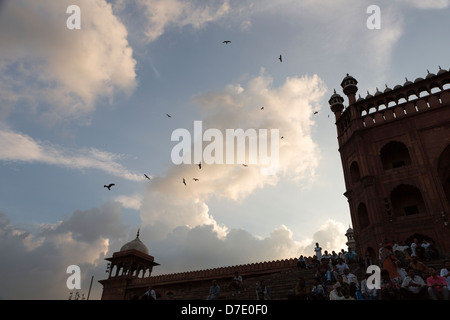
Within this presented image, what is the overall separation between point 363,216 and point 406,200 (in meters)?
2.76

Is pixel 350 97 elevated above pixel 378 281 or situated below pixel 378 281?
above

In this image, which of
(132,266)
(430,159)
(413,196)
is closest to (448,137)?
(430,159)

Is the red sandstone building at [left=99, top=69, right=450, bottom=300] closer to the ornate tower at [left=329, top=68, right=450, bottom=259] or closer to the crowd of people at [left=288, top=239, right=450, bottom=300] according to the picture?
the ornate tower at [left=329, top=68, right=450, bottom=259]

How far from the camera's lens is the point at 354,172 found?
21.3 meters

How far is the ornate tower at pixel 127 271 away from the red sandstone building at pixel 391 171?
4802mm

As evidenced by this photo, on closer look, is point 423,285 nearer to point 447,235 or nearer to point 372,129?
point 447,235

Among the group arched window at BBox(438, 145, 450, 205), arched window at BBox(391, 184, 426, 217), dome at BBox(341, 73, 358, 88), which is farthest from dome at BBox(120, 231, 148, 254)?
arched window at BBox(438, 145, 450, 205)

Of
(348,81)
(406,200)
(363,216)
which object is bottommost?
(363,216)

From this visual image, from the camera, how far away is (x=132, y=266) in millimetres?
28375

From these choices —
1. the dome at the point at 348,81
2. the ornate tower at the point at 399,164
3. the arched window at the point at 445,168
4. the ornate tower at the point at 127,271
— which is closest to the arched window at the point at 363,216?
the ornate tower at the point at 399,164

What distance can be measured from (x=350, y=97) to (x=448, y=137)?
683 cm

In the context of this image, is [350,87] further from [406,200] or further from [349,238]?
[349,238]

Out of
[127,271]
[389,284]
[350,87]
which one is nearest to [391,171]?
[350,87]
